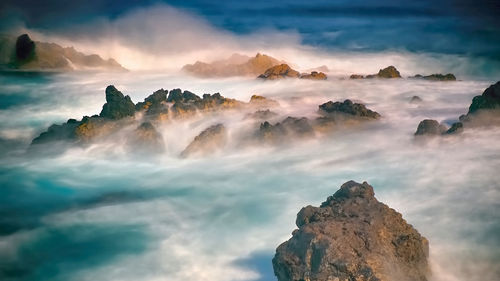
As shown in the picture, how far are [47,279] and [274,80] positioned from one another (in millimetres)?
18915

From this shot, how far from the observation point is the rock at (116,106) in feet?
60.8

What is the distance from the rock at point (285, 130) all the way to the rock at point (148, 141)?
3820 millimetres

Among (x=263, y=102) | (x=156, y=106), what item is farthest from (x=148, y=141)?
(x=263, y=102)

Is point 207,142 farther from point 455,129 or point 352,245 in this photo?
point 352,245

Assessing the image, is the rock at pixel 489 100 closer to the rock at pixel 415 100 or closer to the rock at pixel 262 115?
the rock at pixel 262 115

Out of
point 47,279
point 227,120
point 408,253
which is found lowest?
point 47,279

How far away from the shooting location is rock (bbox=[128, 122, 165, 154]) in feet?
60.4

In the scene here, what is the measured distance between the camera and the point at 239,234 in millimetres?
11812

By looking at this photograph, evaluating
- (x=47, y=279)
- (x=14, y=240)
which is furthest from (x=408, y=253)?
(x=14, y=240)

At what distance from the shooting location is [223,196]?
593 inches

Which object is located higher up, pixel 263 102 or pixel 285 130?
pixel 263 102

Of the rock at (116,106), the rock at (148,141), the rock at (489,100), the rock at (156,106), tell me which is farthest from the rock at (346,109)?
the rock at (116,106)

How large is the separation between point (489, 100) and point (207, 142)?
10066mm

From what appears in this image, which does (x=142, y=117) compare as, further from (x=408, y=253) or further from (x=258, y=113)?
(x=408, y=253)
